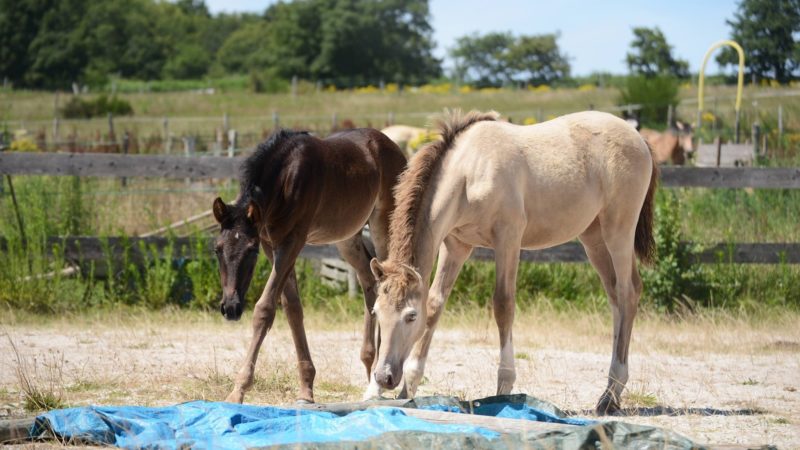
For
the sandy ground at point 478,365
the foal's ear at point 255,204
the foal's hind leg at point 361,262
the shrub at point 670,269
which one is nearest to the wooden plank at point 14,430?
the sandy ground at point 478,365

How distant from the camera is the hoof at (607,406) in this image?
6.01 meters

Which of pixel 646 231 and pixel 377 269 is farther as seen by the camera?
pixel 646 231

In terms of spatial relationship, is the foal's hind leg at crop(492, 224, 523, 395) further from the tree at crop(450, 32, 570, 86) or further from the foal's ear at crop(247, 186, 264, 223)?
the tree at crop(450, 32, 570, 86)

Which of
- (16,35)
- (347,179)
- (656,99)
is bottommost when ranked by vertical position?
(347,179)

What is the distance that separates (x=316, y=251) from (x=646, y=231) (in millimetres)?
4332

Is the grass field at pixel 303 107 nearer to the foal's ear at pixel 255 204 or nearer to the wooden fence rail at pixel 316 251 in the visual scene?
the wooden fence rail at pixel 316 251

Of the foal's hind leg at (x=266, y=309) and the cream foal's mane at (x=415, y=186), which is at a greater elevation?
the cream foal's mane at (x=415, y=186)

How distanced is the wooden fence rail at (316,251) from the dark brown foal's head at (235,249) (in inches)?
171

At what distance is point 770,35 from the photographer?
54.3 ft

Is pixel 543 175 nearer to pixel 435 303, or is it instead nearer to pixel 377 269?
pixel 435 303

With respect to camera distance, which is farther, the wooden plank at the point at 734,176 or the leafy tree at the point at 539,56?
the leafy tree at the point at 539,56

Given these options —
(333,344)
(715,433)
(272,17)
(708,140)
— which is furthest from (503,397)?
(272,17)

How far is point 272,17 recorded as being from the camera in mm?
108875

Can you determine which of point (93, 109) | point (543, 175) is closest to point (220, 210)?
point (543, 175)
